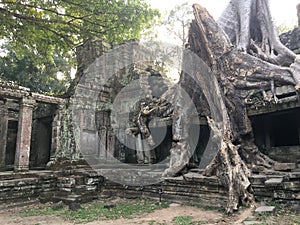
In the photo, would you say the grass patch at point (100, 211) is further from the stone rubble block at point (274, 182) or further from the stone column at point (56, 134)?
the stone column at point (56, 134)

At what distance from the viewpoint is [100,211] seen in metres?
6.42

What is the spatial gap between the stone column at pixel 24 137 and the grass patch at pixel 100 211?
236 centimetres

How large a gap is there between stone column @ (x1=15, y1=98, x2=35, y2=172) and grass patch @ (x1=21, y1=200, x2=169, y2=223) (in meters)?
2.36

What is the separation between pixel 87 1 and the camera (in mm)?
8984

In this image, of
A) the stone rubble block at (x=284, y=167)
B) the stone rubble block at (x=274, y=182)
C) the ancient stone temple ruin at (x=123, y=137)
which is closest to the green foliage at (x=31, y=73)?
the ancient stone temple ruin at (x=123, y=137)

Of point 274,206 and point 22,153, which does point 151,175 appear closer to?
point 274,206

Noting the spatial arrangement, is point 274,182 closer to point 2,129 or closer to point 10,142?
point 2,129

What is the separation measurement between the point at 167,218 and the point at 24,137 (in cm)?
645

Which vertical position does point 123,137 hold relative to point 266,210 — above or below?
above

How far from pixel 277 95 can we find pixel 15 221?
24.2 ft

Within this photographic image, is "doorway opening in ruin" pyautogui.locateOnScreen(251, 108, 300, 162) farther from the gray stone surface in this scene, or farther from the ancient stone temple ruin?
the gray stone surface

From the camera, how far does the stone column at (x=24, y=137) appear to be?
915 centimetres

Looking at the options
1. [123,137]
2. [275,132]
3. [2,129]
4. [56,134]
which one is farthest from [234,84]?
[2,129]

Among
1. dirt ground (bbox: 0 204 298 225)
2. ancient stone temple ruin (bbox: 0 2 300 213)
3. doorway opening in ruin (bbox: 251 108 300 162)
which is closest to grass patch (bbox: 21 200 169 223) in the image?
dirt ground (bbox: 0 204 298 225)
